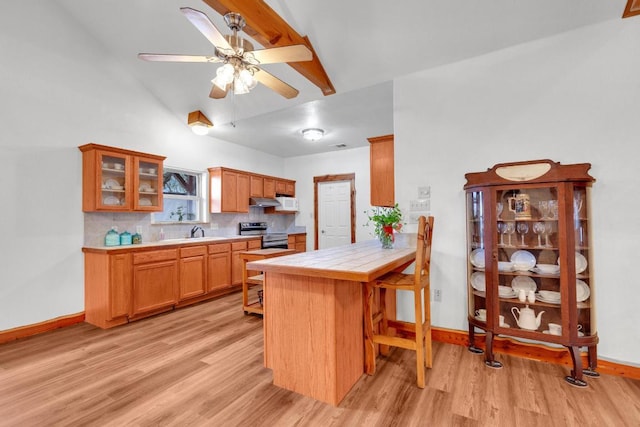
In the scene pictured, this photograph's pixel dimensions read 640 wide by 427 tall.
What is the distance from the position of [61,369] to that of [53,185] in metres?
2.03

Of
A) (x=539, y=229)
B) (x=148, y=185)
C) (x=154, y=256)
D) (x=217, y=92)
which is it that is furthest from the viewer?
(x=148, y=185)

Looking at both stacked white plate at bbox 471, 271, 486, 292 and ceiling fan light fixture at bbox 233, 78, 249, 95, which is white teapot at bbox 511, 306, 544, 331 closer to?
stacked white plate at bbox 471, 271, 486, 292

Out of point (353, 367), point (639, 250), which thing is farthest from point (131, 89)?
point (639, 250)

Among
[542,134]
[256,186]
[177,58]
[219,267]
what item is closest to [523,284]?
[542,134]

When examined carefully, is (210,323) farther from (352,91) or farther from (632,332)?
(632,332)

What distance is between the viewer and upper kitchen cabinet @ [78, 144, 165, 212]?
338cm

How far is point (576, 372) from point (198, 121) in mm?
5056

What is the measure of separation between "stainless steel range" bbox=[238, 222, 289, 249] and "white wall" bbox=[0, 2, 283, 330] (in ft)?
8.11

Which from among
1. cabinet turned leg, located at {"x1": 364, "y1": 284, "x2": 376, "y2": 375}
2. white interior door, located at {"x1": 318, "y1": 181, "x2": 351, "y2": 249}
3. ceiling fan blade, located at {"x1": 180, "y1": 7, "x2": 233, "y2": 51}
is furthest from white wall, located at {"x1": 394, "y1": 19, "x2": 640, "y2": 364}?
white interior door, located at {"x1": 318, "y1": 181, "x2": 351, "y2": 249}

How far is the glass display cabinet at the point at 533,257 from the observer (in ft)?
7.01

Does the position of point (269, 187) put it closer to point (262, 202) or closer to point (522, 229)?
point (262, 202)

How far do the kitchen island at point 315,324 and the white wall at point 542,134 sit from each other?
112 centimetres

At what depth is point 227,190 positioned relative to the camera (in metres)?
5.07

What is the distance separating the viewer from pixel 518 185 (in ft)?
7.53
